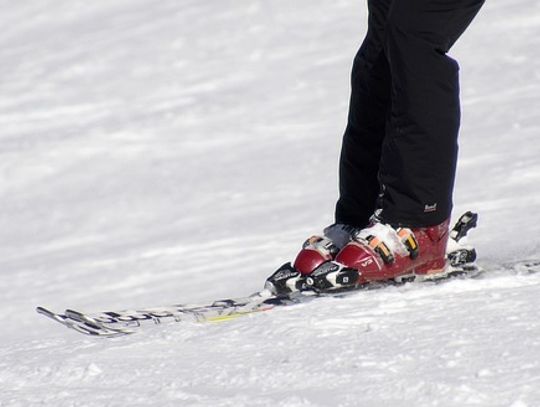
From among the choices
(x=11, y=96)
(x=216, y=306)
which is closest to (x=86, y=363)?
(x=216, y=306)

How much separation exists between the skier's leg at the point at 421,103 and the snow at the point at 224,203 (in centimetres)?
34

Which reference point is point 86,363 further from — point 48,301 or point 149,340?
point 48,301

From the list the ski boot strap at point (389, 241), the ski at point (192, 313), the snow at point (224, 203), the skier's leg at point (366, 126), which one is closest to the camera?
the snow at point (224, 203)

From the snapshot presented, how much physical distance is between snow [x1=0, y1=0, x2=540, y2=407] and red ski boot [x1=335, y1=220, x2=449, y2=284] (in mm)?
210

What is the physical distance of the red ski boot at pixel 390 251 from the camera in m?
3.95

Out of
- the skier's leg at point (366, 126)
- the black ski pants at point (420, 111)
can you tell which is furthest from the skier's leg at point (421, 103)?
the skier's leg at point (366, 126)

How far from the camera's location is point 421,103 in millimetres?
3840

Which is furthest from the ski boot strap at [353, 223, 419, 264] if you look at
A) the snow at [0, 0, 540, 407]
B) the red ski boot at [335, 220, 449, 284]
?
the snow at [0, 0, 540, 407]

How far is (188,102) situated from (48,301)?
508 centimetres

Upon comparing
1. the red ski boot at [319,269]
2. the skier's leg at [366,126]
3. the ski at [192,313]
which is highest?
the skier's leg at [366,126]

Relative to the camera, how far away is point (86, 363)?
3.32 metres

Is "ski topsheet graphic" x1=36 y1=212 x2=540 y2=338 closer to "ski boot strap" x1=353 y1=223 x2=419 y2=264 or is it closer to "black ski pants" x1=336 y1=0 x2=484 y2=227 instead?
"ski boot strap" x1=353 y1=223 x2=419 y2=264

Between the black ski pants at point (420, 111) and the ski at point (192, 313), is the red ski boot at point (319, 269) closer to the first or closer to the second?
the ski at point (192, 313)

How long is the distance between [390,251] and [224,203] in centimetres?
352
